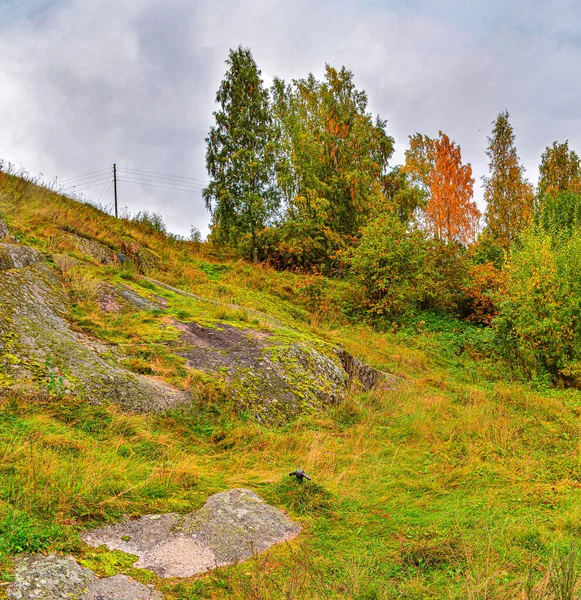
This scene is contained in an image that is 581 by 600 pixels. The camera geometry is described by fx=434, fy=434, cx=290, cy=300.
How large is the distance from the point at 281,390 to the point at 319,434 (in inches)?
→ 44.7

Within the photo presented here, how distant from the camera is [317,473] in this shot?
4.81 meters

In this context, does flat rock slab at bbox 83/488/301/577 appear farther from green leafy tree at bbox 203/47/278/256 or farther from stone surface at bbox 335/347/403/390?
green leafy tree at bbox 203/47/278/256

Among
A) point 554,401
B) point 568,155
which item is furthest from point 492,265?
point 568,155

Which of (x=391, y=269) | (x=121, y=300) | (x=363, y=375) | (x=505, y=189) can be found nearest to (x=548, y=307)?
(x=391, y=269)

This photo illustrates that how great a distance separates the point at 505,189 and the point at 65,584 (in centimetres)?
3205

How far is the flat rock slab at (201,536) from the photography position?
2.91m

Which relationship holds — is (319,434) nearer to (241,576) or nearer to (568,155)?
(241,576)

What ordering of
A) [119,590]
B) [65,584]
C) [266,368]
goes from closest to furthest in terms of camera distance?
[65,584]
[119,590]
[266,368]

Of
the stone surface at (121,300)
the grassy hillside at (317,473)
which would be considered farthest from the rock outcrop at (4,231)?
the stone surface at (121,300)

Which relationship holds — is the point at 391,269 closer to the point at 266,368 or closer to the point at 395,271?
the point at 395,271

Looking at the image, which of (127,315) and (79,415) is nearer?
(79,415)

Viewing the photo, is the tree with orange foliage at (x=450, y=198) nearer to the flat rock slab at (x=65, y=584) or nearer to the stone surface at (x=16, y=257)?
the stone surface at (x=16, y=257)

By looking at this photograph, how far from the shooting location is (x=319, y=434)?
5.86 meters

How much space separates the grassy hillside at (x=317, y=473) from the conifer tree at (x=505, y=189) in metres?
19.8
